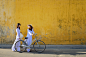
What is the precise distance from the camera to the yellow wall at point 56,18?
10719 millimetres

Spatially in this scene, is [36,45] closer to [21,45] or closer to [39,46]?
[39,46]

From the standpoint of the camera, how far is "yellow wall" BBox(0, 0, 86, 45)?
10.7m

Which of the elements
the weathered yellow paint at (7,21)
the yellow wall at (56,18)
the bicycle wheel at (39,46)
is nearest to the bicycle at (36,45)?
the bicycle wheel at (39,46)

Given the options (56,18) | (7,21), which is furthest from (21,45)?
(56,18)

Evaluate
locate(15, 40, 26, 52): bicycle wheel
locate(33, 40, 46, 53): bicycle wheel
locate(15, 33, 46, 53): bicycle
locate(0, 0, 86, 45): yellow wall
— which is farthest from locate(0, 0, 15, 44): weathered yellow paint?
locate(33, 40, 46, 53): bicycle wheel

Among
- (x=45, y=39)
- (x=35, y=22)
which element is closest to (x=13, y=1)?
(x=35, y=22)

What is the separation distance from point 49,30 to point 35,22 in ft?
4.34

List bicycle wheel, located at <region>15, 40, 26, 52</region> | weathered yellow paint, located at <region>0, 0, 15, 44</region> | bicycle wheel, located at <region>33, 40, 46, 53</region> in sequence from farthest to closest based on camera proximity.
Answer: weathered yellow paint, located at <region>0, 0, 15, 44</region> → bicycle wheel, located at <region>15, 40, 26, 52</region> → bicycle wheel, located at <region>33, 40, 46, 53</region>

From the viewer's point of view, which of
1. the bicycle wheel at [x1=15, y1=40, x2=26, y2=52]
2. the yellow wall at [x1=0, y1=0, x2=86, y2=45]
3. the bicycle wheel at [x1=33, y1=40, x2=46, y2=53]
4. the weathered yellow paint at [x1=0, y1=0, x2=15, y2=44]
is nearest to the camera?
the bicycle wheel at [x1=33, y1=40, x2=46, y2=53]

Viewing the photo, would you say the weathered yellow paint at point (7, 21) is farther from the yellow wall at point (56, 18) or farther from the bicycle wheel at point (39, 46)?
the bicycle wheel at point (39, 46)

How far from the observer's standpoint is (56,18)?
10805 millimetres

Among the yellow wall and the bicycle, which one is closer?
the bicycle

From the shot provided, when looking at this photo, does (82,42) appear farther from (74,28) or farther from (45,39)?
(45,39)

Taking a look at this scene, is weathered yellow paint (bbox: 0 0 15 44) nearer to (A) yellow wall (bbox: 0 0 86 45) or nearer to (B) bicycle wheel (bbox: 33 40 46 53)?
(A) yellow wall (bbox: 0 0 86 45)
